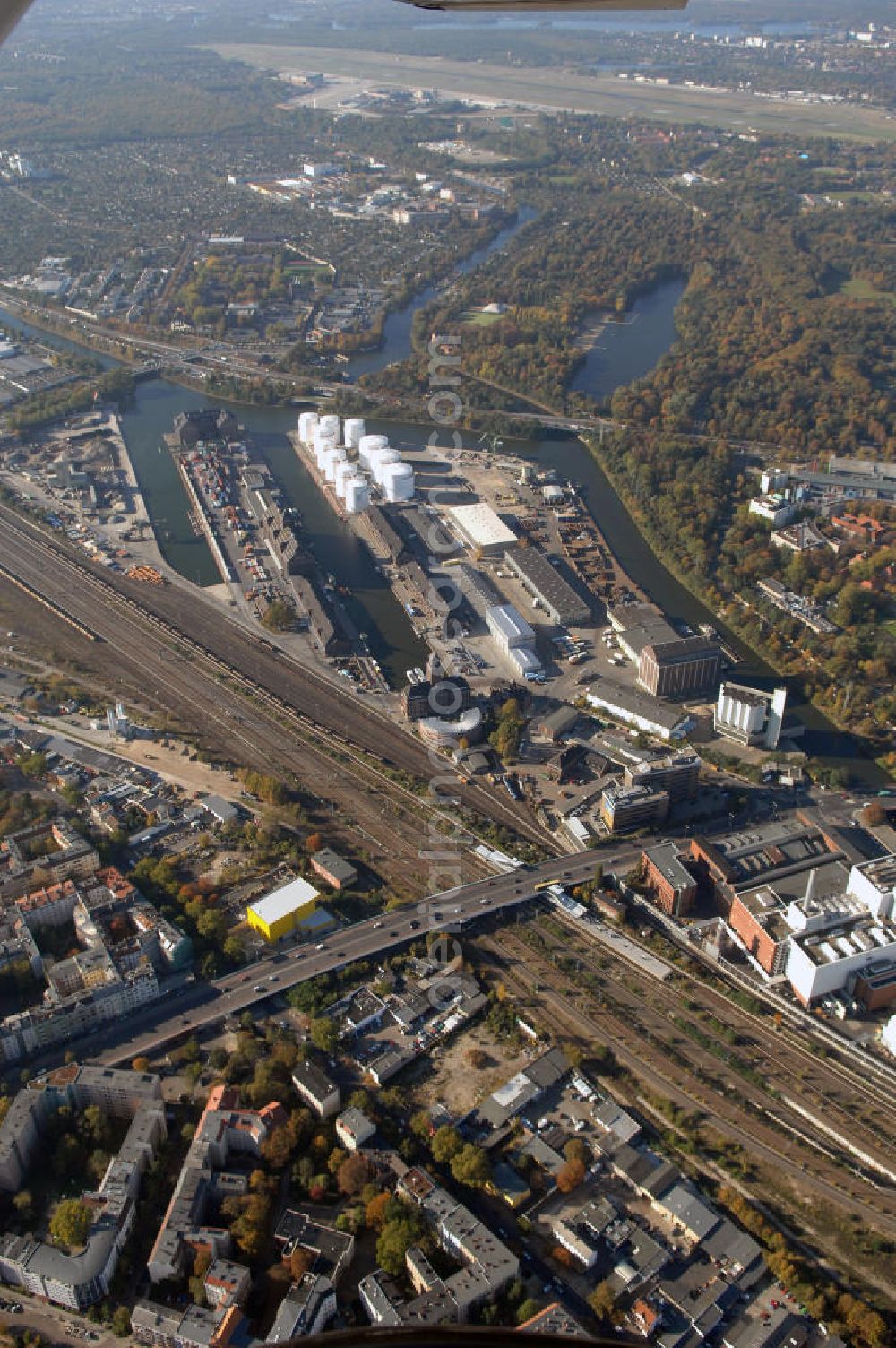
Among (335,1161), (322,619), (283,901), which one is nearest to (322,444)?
(322,619)

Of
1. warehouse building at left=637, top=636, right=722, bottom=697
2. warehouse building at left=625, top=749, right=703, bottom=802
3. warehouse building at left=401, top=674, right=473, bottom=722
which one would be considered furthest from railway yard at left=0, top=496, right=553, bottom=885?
warehouse building at left=637, top=636, right=722, bottom=697

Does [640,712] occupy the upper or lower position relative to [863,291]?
lower

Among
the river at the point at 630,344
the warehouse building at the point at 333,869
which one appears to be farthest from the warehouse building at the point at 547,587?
the river at the point at 630,344

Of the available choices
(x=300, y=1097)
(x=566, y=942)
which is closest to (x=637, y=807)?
(x=566, y=942)

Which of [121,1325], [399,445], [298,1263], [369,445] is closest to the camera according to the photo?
[121,1325]

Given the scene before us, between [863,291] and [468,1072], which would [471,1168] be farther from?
[863,291]
